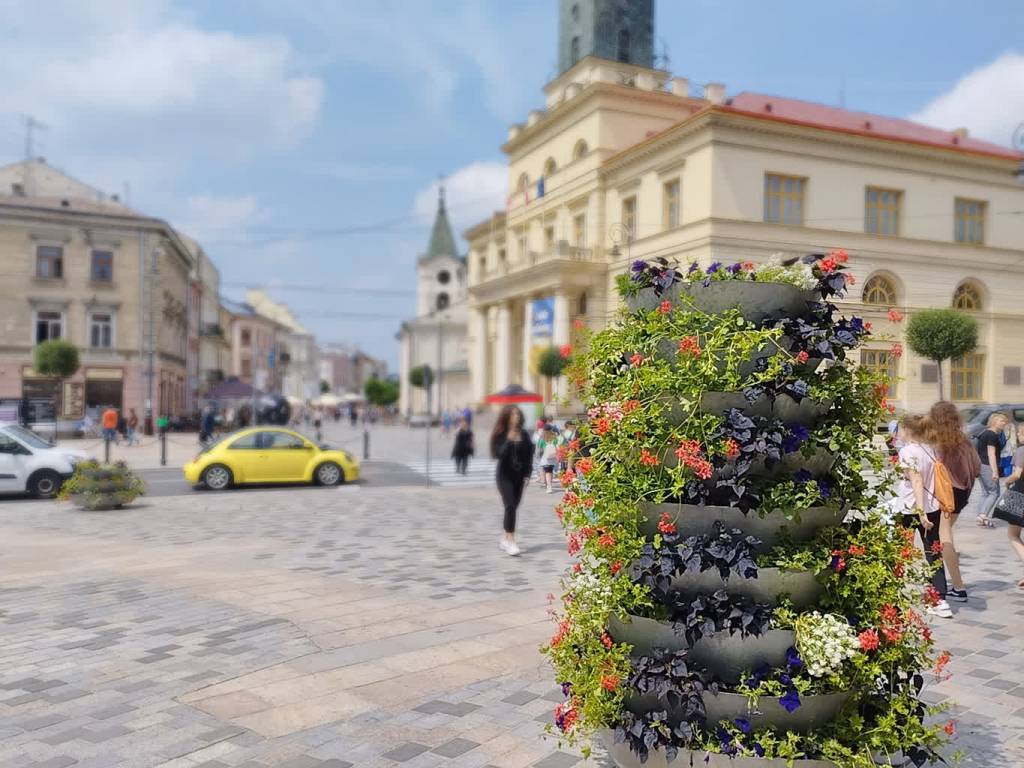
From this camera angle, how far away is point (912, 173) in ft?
45.3

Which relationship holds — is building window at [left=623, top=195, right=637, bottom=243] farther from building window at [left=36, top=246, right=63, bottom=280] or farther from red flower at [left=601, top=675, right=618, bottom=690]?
building window at [left=36, top=246, right=63, bottom=280]

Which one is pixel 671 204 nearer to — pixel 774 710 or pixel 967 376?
pixel 967 376

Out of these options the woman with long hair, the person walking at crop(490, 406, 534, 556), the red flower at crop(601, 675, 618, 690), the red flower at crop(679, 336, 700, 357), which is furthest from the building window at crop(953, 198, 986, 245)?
the red flower at crop(601, 675, 618, 690)

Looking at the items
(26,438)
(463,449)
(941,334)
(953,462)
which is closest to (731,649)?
(941,334)

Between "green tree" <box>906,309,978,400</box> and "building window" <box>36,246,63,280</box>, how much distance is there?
44414 millimetres

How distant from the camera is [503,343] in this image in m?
48.8

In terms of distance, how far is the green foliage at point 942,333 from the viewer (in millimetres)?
6516

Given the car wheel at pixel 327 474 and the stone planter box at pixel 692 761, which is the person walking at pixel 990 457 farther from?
the car wheel at pixel 327 474

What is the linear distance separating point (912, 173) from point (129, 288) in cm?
4040

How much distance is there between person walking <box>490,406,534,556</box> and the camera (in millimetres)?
10094

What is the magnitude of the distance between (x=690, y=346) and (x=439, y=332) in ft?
240

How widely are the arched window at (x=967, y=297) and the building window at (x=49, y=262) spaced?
44043mm

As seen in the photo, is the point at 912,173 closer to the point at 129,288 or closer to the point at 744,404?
the point at 744,404

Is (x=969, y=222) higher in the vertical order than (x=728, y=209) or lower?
lower
